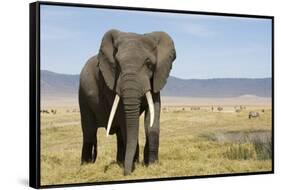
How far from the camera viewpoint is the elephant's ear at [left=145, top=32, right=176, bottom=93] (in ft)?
24.4

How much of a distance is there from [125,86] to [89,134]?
22.6 inches

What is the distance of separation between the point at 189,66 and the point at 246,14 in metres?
0.86

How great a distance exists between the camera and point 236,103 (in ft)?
26.8

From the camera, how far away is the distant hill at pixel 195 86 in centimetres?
713

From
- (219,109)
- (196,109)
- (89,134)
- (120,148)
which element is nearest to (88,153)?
(89,134)

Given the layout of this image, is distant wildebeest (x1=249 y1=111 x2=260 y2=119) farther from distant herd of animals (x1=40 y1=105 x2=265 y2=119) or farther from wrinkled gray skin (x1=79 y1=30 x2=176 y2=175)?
wrinkled gray skin (x1=79 y1=30 x2=176 y2=175)

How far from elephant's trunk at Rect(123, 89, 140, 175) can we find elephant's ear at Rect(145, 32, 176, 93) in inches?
11.6

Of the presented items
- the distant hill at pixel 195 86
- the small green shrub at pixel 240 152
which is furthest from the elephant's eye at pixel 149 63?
the small green shrub at pixel 240 152

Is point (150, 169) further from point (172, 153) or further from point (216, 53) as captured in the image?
point (216, 53)

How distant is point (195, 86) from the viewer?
788 cm

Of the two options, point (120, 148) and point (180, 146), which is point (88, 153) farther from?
point (180, 146)

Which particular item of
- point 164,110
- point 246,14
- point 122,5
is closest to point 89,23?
point 122,5

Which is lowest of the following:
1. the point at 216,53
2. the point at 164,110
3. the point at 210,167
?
the point at 210,167

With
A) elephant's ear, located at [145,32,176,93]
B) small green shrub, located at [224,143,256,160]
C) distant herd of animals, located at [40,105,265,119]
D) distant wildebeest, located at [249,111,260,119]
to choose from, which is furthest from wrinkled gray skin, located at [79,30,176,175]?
distant wildebeest, located at [249,111,260,119]
